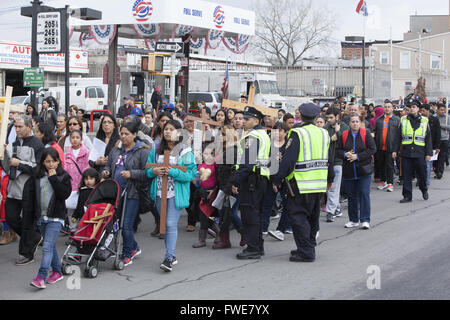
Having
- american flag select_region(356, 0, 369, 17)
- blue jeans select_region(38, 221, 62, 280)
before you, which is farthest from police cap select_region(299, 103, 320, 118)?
american flag select_region(356, 0, 369, 17)

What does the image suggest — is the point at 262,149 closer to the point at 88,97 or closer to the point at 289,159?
the point at 289,159

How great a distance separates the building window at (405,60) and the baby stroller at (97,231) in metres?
60.1

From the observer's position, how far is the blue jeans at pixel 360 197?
1023 centimetres

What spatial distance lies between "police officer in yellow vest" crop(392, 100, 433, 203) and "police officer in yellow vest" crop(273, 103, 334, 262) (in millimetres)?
5316

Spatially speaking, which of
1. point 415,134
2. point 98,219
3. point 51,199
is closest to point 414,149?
point 415,134

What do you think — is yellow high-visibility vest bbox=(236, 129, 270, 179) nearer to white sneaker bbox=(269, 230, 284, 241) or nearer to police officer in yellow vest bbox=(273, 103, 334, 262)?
police officer in yellow vest bbox=(273, 103, 334, 262)

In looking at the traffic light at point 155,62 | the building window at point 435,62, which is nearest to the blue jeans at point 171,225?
the traffic light at point 155,62

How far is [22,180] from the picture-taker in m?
8.16

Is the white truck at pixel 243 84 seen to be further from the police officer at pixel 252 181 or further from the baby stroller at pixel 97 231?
the baby stroller at pixel 97 231

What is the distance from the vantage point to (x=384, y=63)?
214 feet

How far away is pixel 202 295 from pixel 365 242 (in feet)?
11.7

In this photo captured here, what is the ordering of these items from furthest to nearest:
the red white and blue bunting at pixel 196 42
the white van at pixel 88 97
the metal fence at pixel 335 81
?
the metal fence at pixel 335 81
the white van at pixel 88 97
the red white and blue bunting at pixel 196 42

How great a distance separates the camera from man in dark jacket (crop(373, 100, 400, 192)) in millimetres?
14688
